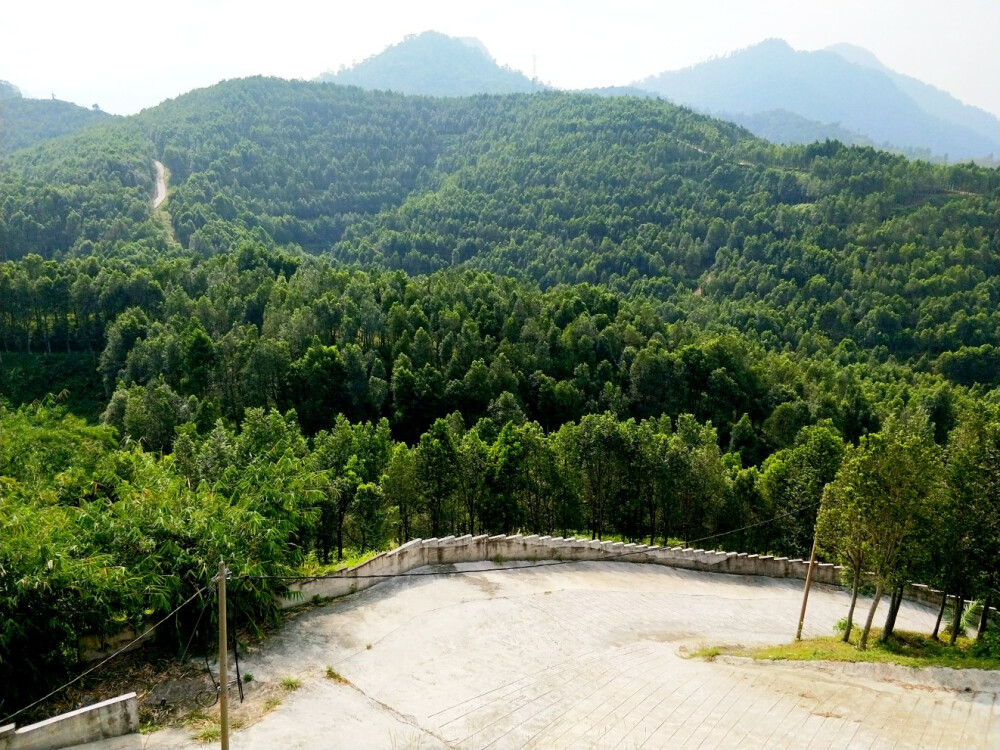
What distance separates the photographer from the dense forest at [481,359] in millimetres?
18297

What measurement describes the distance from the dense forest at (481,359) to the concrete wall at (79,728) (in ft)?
4.85

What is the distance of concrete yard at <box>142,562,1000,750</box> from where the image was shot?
13312mm

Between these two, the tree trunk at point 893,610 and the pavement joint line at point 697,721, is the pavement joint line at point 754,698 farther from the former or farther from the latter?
the tree trunk at point 893,610

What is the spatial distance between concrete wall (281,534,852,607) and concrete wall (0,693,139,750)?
490 centimetres

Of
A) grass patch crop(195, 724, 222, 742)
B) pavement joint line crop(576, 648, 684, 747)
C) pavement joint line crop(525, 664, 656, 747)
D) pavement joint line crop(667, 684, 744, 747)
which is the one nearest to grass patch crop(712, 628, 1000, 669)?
pavement joint line crop(576, 648, 684, 747)

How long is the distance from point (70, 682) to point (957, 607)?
2268cm

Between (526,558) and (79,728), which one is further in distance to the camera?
(526,558)

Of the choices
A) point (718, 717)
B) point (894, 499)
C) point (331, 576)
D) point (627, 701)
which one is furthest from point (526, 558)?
point (894, 499)

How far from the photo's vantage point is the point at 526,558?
24.1 meters

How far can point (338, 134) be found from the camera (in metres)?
196

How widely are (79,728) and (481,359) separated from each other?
43.7 meters

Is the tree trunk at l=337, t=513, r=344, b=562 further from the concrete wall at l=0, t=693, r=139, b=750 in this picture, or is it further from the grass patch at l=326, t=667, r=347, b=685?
the concrete wall at l=0, t=693, r=139, b=750

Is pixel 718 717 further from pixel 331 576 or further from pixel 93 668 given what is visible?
pixel 93 668

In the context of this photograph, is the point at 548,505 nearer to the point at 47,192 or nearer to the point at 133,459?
the point at 133,459
